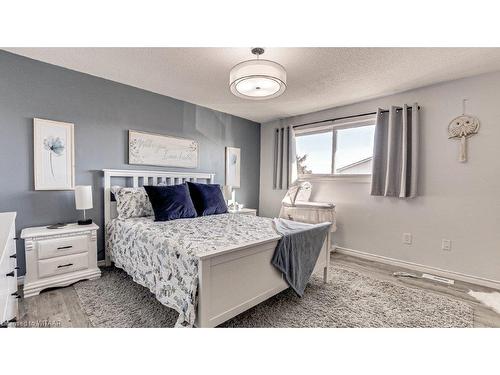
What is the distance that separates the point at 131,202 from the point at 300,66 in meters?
2.33

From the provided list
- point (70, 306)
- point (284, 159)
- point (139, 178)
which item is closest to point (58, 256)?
point (70, 306)

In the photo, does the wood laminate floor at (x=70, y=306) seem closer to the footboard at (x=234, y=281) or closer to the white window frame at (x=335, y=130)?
the footboard at (x=234, y=281)

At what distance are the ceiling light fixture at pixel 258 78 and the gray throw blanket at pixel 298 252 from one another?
1.22m

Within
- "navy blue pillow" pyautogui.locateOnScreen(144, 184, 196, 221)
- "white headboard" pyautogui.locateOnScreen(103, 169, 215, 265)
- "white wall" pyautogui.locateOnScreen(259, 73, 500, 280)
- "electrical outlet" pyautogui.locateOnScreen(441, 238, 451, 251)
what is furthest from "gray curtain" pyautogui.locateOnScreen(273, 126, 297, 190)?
"electrical outlet" pyautogui.locateOnScreen(441, 238, 451, 251)

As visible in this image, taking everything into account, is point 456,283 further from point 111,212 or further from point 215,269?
point 111,212

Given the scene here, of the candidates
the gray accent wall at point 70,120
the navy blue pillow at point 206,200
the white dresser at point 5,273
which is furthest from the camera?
the navy blue pillow at point 206,200

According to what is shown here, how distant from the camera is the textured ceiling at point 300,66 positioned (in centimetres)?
208

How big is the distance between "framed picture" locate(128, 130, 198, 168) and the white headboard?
0.14 m

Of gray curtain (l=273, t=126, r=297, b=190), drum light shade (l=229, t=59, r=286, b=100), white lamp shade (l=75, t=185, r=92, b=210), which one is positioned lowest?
white lamp shade (l=75, t=185, r=92, b=210)

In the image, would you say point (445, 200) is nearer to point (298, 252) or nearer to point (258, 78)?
point (298, 252)

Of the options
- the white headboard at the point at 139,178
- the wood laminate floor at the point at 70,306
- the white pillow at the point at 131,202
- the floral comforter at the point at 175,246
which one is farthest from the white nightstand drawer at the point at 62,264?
the white pillow at the point at 131,202

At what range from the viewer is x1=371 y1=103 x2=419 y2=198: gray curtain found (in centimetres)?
285

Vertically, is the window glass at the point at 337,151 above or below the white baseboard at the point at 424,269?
above

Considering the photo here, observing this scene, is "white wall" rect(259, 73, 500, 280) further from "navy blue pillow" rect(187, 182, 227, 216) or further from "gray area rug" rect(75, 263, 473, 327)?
"navy blue pillow" rect(187, 182, 227, 216)
